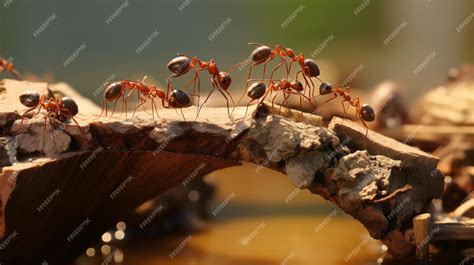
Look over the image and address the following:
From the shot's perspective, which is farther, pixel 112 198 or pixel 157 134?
pixel 112 198

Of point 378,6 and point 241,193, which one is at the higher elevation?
point 378,6

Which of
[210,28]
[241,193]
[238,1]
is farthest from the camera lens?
[238,1]

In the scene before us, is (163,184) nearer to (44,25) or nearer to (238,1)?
(44,25)

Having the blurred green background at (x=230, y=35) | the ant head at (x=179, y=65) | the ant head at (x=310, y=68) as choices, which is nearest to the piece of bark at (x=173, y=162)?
the ant head at (x=179, y=65)

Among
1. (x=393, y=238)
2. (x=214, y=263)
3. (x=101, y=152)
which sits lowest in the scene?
(x=214, y=263)

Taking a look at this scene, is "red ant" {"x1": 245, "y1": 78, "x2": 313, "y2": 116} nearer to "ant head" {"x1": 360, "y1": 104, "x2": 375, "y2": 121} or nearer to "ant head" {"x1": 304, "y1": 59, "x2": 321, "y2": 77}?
"ant head" {"x1": 304, "y1": 59, "x2": 321, "y2": 77}

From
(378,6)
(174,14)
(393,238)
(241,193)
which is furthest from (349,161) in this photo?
(378,6)
